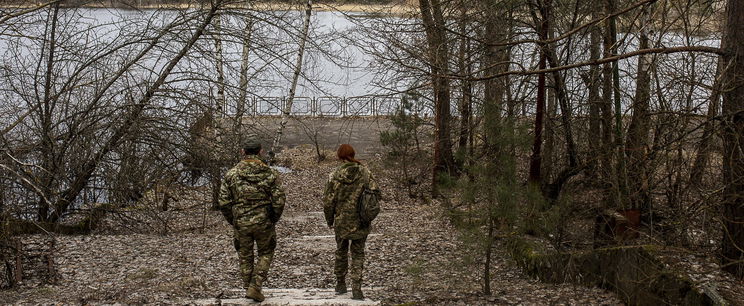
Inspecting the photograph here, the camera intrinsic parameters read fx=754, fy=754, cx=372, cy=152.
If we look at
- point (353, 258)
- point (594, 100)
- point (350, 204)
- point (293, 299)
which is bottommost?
point (293, 299)

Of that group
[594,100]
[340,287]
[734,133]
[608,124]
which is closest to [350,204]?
[340,287]

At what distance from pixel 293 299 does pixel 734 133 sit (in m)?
5.03

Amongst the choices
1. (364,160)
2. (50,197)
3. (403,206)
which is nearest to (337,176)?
(50,197)

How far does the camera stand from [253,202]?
8305 millimetres

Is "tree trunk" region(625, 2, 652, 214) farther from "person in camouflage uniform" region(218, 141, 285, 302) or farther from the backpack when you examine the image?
"person in camouflage uniform" region(218, 141, 285, 302)

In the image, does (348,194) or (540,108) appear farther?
(540,108)

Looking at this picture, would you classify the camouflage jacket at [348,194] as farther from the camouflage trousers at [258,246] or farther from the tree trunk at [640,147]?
the tree trunk at [640,147]

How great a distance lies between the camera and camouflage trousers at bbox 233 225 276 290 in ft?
27.4

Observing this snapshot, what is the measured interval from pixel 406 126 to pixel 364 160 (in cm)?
663

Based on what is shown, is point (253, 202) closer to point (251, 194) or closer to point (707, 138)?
point (251, 194)

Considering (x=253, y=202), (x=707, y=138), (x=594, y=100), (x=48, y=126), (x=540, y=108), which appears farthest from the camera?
(x=48, y=126)

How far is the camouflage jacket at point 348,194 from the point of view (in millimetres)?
8438

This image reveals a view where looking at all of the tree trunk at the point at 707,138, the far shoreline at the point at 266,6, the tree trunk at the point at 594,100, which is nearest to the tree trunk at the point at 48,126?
the far shoreline at the point at 266,6

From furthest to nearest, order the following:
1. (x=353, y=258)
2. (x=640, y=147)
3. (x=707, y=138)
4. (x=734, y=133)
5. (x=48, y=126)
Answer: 1. (x=48, y=126)
2. (x=640, y=147)
3. (x=353, y=258)
4. (x=707, y=138)
5. (x=734, y=133)
